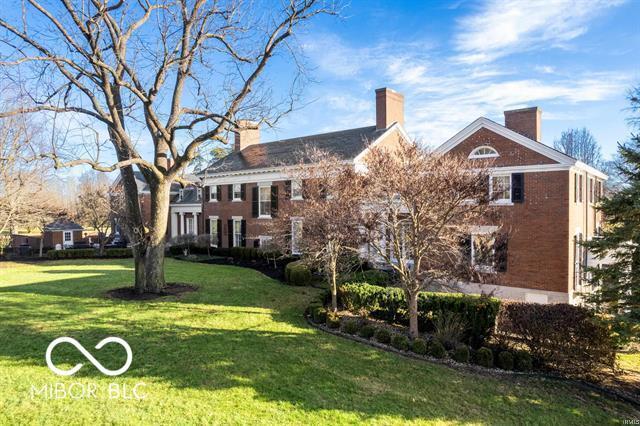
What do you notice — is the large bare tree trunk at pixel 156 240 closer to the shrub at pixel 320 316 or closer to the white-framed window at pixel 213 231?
the shrub at pixel 320 316

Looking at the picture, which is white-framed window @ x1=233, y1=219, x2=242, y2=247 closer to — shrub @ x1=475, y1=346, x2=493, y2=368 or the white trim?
the white trim

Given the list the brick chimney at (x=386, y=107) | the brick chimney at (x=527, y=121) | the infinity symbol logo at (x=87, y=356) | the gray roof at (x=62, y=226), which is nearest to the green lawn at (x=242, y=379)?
the infinity symbol logo at (x=87, y=356)

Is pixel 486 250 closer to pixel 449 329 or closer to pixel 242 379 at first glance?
pixel 449 329

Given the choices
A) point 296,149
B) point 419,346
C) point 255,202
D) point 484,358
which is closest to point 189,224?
point 255,202

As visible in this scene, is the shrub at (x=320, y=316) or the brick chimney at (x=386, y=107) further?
the brick chimney at (x=386, y=107)

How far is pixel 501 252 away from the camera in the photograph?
631 inches

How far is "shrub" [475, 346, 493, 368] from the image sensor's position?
27.6 feet

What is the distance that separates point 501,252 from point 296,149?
13.7m

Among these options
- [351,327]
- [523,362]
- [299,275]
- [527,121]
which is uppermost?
[527,121]

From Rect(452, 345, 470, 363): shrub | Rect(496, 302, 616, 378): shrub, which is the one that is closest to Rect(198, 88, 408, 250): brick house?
Rect(452, 345, 470, 363): shrub

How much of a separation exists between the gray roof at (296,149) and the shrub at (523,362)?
13.1 meters

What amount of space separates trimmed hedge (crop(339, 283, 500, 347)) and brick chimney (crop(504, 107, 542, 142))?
1045 centimetres

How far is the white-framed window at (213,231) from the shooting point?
27.2 metres

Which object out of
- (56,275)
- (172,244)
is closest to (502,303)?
(56,275)
